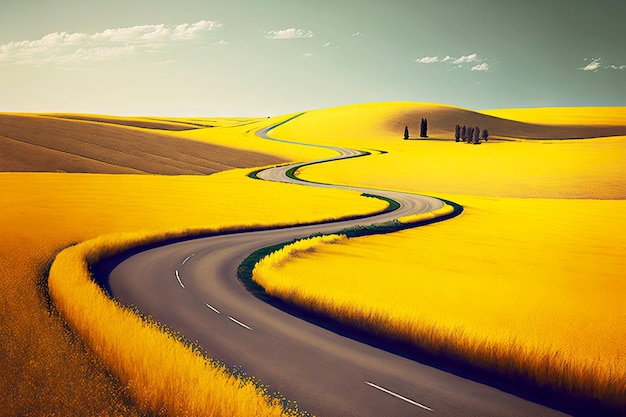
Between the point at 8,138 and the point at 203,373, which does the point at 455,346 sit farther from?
the point at 8,138

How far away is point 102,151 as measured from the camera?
8131cm

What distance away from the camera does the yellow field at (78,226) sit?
9078 millimetres

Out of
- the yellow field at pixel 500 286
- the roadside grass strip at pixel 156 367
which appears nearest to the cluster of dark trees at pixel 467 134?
the yellow field at pixel 500 286

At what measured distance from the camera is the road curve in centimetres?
1073

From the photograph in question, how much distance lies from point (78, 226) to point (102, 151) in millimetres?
56549

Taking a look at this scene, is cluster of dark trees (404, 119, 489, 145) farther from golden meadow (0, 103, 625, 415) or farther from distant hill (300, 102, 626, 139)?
golden meadow (0, 103, 625, 415)

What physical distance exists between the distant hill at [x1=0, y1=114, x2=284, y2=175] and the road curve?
2095 inches

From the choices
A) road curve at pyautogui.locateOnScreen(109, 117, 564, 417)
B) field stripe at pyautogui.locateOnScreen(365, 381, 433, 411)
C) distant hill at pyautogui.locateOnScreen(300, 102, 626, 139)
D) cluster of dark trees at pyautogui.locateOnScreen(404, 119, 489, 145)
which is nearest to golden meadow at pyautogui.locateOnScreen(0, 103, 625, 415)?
road curve at pyautogui.locateOnScreen(109, 117, 564, 417)

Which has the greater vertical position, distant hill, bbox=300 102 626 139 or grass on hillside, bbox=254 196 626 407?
distant hill, bbox=300 102 626 139

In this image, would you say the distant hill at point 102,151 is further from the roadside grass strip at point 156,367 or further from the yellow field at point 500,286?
the roadside grass strip at point 156,367

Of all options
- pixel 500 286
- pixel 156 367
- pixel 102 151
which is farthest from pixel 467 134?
pixel 156 367

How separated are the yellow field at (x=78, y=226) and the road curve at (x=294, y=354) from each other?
105 inches

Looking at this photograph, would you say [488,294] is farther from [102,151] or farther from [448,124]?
[448,124]

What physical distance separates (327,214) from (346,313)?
2568 centimetres
